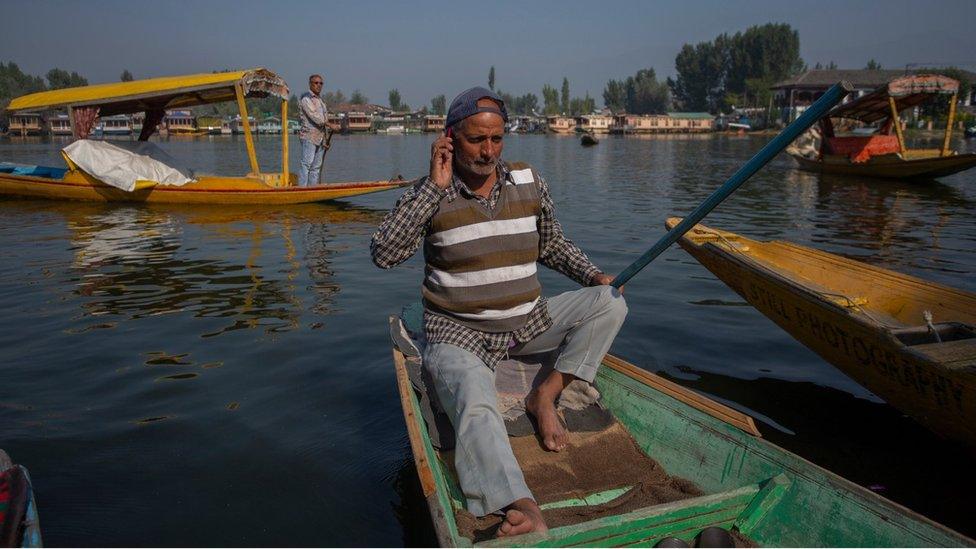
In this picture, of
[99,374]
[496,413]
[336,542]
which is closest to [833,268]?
[496,413]

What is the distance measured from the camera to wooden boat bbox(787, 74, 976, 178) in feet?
51.4

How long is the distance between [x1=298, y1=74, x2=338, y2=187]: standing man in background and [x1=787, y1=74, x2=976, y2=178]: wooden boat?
521 inches

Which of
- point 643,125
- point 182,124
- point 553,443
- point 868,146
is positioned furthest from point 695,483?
point 182,124

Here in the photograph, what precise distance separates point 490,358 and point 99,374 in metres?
3.35

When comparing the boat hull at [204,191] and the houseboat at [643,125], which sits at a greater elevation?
the houseboat at [643,125]

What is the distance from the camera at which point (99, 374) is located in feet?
15.9

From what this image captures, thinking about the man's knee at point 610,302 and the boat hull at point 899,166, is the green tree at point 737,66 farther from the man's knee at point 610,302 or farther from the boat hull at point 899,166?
the man's knee at point 610,302

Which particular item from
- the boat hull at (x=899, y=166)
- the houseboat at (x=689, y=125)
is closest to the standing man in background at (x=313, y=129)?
the boat hull at (x=899, y=166)

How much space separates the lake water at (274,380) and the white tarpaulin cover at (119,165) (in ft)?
7.25

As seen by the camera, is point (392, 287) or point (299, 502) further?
point (392, 287)

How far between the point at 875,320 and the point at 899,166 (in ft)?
48.2

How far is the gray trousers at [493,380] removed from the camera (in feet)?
8.11

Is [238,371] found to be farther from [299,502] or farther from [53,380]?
[299,502]

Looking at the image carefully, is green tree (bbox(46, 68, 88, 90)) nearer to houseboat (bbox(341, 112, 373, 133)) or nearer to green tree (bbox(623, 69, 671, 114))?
houseboat (bbox(341, 112, 373, 133))
